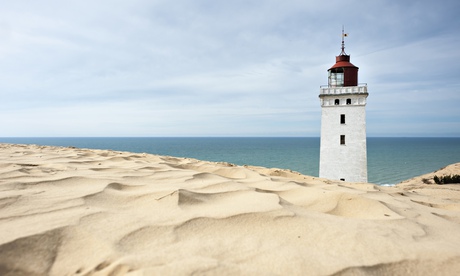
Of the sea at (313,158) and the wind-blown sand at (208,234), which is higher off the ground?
the wind-blown sand at (208,234)

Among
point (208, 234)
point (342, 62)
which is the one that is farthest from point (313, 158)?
point (208, 234)

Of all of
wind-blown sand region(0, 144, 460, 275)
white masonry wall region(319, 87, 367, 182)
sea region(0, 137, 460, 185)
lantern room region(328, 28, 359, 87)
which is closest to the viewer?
wind-blown sand region(0, 144, 460, 275)

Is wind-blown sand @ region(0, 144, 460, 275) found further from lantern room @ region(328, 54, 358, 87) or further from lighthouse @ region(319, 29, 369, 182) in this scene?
lantern room @ region(328, 54, 358, 87)

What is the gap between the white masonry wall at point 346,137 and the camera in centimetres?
1844

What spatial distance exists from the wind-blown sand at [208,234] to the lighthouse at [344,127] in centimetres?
1766

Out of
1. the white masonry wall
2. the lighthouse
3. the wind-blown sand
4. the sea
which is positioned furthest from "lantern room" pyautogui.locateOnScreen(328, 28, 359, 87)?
the wind-blown sand

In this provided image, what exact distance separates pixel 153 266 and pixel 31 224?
2.89ft

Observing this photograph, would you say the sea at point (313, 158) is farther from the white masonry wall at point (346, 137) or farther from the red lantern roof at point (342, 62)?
the red lantern roof at point (342, 62)

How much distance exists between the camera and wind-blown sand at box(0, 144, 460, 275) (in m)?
1.16

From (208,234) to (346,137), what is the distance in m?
19.3

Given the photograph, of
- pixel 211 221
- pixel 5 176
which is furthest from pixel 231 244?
pixel 5 176

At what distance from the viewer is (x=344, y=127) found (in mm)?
18859

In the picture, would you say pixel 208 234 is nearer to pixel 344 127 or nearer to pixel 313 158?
pixel 344 127

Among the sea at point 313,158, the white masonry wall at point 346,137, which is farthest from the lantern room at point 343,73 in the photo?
the sea at point 313,158
